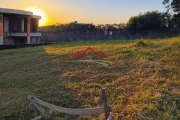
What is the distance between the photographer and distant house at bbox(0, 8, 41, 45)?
18.6 meters

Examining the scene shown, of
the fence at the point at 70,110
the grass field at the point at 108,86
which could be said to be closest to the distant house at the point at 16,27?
the grass field at the point at 108,86

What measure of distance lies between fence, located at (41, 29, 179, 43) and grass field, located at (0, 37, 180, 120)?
478 inches

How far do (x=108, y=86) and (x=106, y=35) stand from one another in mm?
16289

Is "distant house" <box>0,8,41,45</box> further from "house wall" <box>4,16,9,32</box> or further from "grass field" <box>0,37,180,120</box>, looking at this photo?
"grass field" <box>0,37,180,120</box>

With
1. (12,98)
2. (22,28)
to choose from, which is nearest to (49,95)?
(12,98)

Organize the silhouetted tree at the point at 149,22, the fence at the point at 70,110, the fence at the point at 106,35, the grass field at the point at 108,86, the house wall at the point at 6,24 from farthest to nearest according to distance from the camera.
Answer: the silhouetted tree at the point at 149,22, the house wall at the point at 6,24, the fence at the point at 106,35, the grass field at the point at 108,86, the fence at the point at 70,110

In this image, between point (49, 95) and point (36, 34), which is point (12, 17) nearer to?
point (36, 34)

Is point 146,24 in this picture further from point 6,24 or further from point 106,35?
point 6,24

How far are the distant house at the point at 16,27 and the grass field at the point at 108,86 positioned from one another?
41.7 ft

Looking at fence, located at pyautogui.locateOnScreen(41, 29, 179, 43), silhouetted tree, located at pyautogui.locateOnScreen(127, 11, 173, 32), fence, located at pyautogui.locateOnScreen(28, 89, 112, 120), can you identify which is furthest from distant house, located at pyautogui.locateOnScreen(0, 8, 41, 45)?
fence, located at pyautogui.locateOnScreen(28, 89, 112, 120)

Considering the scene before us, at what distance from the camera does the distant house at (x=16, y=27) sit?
1858 cm

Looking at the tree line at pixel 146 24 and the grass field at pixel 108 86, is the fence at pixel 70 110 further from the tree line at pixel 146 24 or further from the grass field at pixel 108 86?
the tree line at pixel 146 24

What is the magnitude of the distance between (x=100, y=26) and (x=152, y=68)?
17278mm

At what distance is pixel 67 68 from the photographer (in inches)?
244
